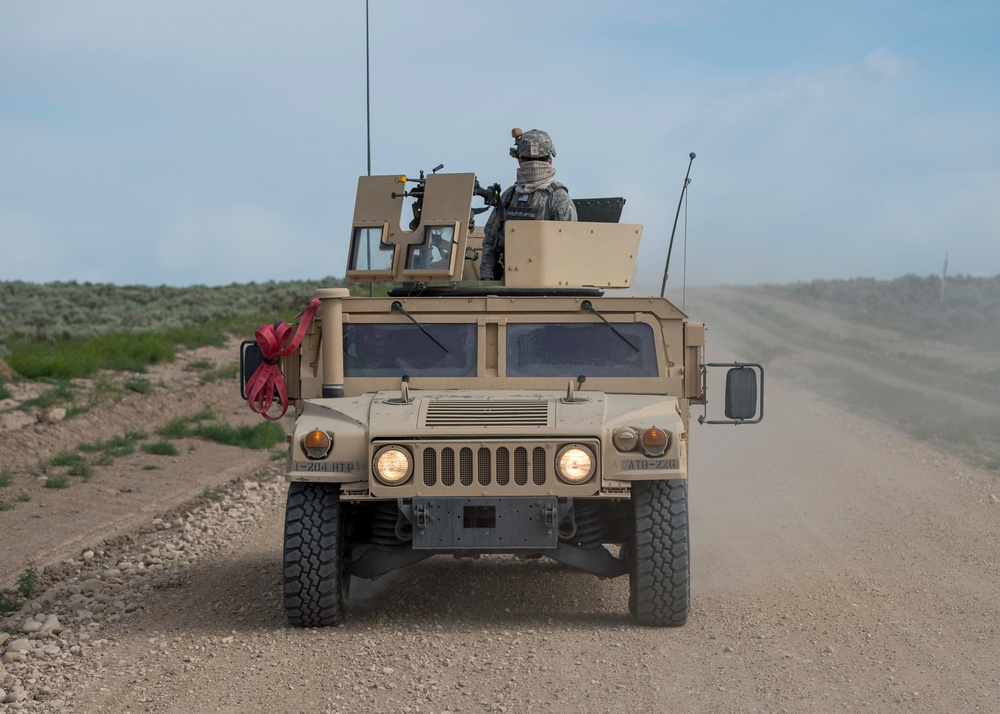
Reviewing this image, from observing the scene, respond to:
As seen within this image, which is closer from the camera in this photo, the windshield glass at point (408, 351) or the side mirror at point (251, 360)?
the windshield glass at point (408, 351)

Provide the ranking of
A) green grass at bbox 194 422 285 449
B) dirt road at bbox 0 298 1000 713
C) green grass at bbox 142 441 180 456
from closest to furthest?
1. dirt road at bbox 0 298 1000 713
2. green grass at bbox 142 441 180 456
3. green grass at bbox 194 422 285 449

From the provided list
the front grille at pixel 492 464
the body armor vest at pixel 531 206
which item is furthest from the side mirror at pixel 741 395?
the body armor vest at pixel 531 206

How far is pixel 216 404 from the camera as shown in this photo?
19281 millimetres

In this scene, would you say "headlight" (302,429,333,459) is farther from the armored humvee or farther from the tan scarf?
the tan scarf

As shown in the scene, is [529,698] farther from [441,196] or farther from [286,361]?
[441,196]

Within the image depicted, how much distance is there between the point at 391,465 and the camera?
261 inches

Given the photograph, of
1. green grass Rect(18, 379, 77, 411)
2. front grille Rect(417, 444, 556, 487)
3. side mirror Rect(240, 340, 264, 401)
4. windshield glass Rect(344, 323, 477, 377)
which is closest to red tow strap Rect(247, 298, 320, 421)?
side mirror Rect(240, 340, 264, 401)

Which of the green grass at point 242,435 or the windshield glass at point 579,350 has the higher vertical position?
the windshield glass at point 579,350

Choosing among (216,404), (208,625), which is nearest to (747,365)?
(208,625)

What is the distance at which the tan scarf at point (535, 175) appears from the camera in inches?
345

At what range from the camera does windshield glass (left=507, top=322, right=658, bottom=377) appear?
7488 mm

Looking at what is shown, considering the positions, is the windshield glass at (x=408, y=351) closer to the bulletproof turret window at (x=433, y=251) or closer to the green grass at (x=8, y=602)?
the bulletproof turret window at (x=433, y=251)

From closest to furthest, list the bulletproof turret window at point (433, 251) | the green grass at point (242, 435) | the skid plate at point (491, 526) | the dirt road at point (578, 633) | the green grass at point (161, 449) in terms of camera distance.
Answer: the dirt road at point (578, 633) → the skid plate at point (491, 526) → the bulletproof turret window at point (433, 251) → the green grass at point (161, 449) → the green grass at point (242, 435)

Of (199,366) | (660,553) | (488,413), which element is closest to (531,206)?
(488,413)
